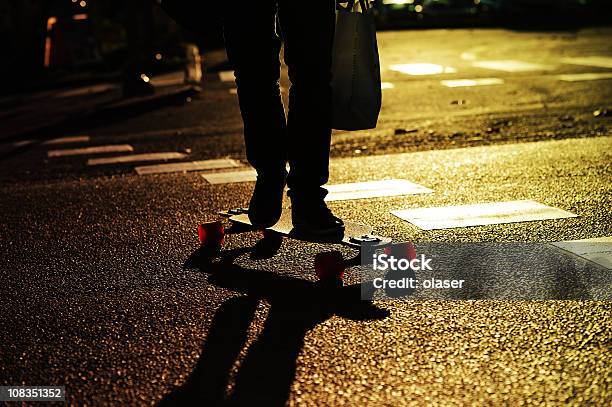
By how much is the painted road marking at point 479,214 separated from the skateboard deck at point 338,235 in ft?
2.29

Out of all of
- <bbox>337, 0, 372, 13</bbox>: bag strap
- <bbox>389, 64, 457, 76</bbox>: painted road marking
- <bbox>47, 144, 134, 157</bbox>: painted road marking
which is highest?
<bbox>337, 0, 372, 13</bbox>: bag strap

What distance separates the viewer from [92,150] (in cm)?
913

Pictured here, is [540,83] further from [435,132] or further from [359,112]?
[359,112]

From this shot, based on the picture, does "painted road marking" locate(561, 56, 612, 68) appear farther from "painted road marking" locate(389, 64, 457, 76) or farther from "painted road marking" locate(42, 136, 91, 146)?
"painted road marking" locate(42, 136, 91, 146)

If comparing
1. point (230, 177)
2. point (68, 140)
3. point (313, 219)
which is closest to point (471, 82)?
point (68, 140)

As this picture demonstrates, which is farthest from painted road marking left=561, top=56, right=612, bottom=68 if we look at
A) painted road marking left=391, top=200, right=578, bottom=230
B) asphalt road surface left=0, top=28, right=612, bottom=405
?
painted road marking left=391, top=200, right=578, bottom=230

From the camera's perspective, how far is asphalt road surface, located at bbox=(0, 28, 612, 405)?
290 cm

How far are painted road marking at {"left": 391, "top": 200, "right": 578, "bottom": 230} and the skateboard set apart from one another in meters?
0.73

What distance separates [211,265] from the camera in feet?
14.1

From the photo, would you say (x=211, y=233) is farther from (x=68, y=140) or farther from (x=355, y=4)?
(x=68, y=140)

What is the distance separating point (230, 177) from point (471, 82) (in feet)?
26.1

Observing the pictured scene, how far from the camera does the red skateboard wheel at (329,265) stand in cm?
375

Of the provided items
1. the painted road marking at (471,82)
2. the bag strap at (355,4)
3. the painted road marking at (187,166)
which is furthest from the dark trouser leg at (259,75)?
the painted road marking at (471,82)

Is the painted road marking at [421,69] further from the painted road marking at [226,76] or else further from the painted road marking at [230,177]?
the painted road marking at [230,177]
